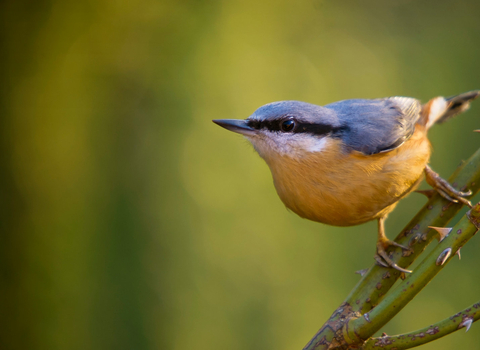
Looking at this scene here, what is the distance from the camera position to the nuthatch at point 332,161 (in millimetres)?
1712

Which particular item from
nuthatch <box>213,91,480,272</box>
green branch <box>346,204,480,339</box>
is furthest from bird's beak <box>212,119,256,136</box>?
green branch <box>346,204,480,339</box>

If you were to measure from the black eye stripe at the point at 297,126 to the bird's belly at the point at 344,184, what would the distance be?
11 centimetres

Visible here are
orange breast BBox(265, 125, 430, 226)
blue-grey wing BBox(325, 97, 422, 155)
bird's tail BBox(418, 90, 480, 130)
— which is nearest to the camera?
orange breast BBox(265, 125, 430, 226)

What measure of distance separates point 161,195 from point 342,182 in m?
1.65

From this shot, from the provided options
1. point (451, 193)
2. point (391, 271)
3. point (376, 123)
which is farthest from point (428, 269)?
point (376, 123)

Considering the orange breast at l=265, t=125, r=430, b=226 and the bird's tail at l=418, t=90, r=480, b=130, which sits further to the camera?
the bird's tail at l=418, t=90, r=480, b=130

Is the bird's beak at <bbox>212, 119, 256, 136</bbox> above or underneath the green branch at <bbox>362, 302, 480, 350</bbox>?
above

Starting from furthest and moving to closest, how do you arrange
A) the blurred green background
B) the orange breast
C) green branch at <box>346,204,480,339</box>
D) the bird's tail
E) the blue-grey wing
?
the blurred green background, the bird's tail, the blue-grey wing, the orange breast, green branch at <box>346,204,480,339</box>

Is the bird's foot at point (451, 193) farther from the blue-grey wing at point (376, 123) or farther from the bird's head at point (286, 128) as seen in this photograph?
the bird's head at point (286, 128)

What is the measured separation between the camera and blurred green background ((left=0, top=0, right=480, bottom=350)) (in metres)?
2.82

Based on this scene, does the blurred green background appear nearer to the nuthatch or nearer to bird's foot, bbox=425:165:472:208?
the nuthatch

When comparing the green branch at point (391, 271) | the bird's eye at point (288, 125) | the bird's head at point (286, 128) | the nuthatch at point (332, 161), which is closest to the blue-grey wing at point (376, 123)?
the nuthatch at point (332, 161)

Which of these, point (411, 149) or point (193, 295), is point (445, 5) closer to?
point (411, 149)

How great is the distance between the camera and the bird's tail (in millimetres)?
2293
